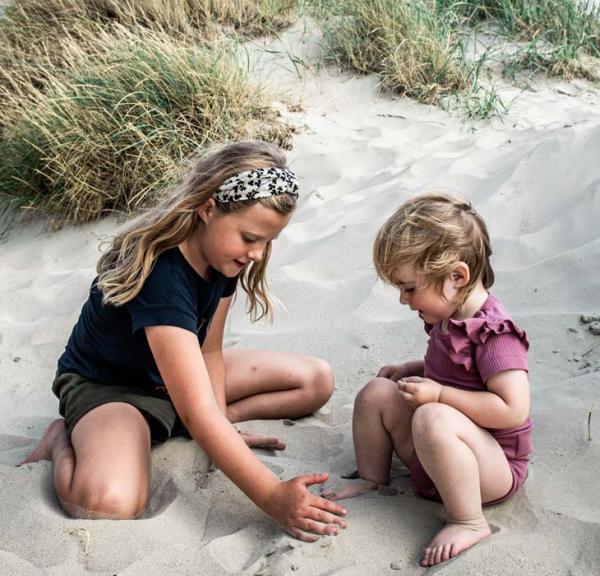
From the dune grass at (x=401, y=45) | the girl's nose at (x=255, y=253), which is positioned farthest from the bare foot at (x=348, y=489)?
the dune grass at (x=401, y=45)

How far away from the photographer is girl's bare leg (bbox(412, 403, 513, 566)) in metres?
2.08

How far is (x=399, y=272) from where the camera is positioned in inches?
87.7

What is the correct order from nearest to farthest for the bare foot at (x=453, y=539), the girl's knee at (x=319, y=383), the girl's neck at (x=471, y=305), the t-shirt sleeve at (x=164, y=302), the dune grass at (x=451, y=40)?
1. the bare foot at (x=453, y=539)
2. the girl's neck at (x=471, y=305)
3. the t-shirt sleeve at (x=164, y=302)
4. the girl's knee at (x=319, y=383)
5. the dune grass at (x=451, y=40)

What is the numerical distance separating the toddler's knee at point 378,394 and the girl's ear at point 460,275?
1.07ft

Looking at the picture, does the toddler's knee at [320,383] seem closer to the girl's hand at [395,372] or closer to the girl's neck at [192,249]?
the girl's hand at [395,372]

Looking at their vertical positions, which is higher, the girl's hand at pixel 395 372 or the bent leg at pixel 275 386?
the girl's hand at pixel 395 372

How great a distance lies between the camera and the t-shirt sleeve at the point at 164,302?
240cm

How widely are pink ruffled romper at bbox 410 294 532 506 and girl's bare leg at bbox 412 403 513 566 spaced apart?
0.40 feet

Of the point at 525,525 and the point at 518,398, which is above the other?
the point at 518,398

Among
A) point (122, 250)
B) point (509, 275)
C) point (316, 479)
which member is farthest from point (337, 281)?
point (316, 479)

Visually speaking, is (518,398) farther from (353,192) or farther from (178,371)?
(353,192)

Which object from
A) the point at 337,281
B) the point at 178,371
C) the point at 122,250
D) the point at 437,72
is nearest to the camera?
the point at 178,371

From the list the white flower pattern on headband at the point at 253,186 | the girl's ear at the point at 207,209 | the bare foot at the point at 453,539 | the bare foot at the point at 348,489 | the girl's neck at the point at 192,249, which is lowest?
the bare foot at the point at 348,489

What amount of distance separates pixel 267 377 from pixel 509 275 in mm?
1073
